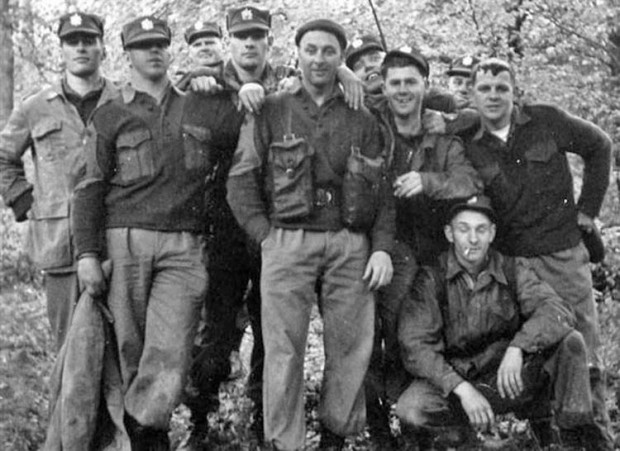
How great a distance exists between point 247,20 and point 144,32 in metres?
0.97

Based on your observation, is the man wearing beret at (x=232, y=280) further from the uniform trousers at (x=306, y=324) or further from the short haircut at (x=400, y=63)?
the short haircut at (x=400, y=63)

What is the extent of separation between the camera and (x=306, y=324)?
223 inches

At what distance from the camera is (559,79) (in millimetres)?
11039

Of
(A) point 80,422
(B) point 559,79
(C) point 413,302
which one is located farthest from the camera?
(B) point 559,79

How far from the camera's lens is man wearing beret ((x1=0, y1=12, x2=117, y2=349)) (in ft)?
19.3

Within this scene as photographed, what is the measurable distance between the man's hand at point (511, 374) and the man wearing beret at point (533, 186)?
2.10ft

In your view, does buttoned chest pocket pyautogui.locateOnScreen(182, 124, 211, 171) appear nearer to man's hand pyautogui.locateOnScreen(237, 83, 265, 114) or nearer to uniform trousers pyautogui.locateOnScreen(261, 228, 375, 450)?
man's hand pyautogui.locateOnScreen(237, 83, 265, 114)

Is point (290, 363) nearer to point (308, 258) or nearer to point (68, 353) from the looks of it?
point (308, 258)

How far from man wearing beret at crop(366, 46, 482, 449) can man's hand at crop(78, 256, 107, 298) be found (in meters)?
1.71

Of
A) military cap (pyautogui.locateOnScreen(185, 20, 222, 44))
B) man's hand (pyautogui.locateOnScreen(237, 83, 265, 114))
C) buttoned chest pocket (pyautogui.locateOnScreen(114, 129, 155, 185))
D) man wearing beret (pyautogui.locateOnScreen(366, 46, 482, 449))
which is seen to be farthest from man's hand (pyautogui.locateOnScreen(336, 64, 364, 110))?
military cap (pyautogui.locateOnScreen(185, 20, 222, 44))

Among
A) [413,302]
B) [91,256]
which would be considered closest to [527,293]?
[413,302]

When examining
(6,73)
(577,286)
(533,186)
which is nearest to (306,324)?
(533,186)

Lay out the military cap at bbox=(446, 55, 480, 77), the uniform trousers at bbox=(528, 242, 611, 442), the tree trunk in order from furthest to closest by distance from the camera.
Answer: the tree trunk < the military cap at bbox=(446, 55, 480, 77) < the uniform trousers at bbox=(528, 242, 611, 442)

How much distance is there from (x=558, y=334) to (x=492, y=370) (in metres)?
0.45
